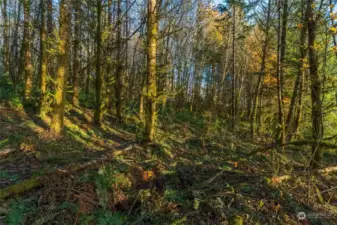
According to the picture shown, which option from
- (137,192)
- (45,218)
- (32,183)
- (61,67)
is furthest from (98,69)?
(45,218)

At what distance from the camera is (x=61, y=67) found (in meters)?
7.09

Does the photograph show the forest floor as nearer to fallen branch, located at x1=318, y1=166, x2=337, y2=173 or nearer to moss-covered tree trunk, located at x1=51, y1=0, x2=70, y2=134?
fallen branch, located at x1=318, y1=166, x2=337, y2=173

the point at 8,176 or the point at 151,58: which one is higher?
the point at 151,58

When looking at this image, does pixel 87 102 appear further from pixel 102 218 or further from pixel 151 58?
pixel 102 218

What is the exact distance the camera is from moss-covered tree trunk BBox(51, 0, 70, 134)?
6883mm

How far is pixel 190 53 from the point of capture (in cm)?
2159

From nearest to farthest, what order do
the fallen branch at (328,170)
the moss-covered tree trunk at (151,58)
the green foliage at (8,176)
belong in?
the green foliage at (8,176), the fallen branch at (328,170), the moss-covered tree trunk at (151,58)

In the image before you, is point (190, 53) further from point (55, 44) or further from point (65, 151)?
point (65, 151)

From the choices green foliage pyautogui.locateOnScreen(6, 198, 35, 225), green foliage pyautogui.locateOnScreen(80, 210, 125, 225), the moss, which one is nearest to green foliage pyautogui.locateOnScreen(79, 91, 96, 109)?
the moss

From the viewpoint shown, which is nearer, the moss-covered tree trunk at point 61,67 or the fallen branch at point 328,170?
the fallen branch at point 328,170

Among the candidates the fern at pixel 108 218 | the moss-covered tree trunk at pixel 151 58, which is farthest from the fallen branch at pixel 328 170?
the fern at pixel 108 218

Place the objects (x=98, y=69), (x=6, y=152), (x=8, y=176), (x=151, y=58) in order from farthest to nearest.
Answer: (x=98, y=69) → (x=151, y=58) → (x=6, y=152) → (x=8, y=176)

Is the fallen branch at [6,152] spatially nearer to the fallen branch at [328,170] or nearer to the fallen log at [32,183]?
the fallen log at [32,183]

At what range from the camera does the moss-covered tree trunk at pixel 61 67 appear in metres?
6.88
